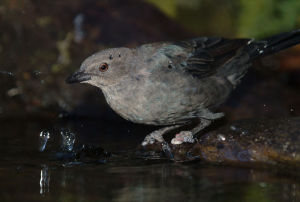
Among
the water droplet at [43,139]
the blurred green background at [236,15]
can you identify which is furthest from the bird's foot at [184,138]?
the blurred green background at [236,15]

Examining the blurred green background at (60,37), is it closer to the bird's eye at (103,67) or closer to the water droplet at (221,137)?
the bird's eye at (103,67)

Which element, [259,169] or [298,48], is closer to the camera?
[259,169]

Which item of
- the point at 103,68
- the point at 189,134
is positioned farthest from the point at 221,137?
the point at 103,68

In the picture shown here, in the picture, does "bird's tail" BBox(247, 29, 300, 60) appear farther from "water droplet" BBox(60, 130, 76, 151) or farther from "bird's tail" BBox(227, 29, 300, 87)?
"water droplet" BBox(60, 130, 76, 151)

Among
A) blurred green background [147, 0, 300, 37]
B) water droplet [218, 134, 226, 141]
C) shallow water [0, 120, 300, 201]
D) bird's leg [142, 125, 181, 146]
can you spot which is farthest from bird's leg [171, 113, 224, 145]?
blurred green background [147, 0, 300, 37]

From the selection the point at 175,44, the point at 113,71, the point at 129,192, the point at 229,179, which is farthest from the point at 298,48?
the point at 129,192

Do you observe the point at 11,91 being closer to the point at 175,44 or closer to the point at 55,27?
the point at 55,27

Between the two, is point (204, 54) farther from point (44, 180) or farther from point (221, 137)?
point (44, 180)
